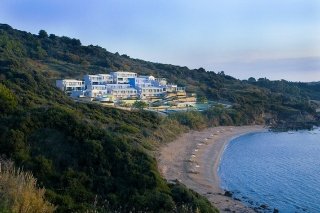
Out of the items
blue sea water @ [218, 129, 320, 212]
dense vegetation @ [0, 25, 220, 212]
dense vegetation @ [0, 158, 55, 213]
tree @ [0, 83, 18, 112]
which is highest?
tree @ [0, 83, 18, 112]

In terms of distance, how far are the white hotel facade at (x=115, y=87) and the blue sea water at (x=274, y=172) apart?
2075 cm

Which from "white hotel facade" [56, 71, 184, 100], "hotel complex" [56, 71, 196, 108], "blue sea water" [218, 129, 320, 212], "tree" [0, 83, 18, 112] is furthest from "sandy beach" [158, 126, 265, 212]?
"white hotel facade" [56, 71, 184, 100]

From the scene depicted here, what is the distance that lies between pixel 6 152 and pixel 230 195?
12.4m

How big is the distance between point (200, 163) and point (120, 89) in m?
35.6

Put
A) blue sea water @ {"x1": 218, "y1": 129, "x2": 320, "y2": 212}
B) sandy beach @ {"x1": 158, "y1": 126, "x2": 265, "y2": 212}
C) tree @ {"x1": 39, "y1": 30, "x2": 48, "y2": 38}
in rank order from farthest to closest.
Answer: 1. tree @ {"x1": 39, "y1": 30, "x2": 48, "y2": 38}
2. blue sea water @ {"x1": 218, "y1": 129, "x2": 320, "y2": 212}
3. sandy beach @ {"x1": 158, "y1": 126, "x2": 265, "y2": 212}

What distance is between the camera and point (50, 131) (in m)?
15.8

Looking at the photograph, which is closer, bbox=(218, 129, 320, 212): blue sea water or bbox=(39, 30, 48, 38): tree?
bbox=(218, 129, 320, 212): blue sea water

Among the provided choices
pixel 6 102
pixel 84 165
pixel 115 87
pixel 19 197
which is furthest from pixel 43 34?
pixel 19 197

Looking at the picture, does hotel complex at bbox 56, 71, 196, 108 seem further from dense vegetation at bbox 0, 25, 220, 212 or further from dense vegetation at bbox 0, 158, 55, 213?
dense vegetation at bbox 0, 158, 55, 213

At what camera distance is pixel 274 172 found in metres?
30.6

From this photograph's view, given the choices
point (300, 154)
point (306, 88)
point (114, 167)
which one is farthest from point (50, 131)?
point (306, 88)

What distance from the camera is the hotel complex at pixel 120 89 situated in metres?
59.8

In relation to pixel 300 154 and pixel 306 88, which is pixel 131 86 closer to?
pixel 300 154

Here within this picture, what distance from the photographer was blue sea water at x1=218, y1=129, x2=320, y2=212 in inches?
885
